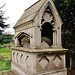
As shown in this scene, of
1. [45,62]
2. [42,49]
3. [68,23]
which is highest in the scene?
[68,23]

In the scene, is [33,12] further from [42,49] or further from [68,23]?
[68,23]

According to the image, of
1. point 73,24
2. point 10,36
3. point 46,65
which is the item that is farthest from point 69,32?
point 10,36

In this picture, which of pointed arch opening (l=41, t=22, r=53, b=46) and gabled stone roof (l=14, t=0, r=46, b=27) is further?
pointed arch opening (l=41, t=22, r=53, b=46)

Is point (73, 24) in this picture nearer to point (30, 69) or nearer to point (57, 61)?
point (57, 61)

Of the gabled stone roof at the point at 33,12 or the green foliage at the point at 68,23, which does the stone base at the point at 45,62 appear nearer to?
the gabled stone roof at the point at 33,12

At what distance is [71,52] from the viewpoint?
18.9ft

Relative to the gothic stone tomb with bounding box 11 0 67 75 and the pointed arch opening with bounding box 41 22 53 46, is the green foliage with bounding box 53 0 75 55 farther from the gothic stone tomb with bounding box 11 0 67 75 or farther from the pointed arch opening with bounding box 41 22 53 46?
the gothic stone tomb with bounding box 11 0 67 75

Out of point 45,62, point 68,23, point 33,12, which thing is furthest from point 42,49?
point 68,23

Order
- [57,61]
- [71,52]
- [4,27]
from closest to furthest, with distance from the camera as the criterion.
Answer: [57,61] < [71,52] < [4,27]

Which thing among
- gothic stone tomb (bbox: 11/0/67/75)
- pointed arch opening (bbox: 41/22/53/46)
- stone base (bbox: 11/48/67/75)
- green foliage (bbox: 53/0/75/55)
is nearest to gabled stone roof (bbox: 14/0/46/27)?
gothic stone tomb (bbox: 11/0/67/75)

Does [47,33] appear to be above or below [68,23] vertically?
below

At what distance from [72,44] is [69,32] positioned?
757 mm

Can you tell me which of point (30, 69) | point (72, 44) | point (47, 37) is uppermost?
point (47, 37)

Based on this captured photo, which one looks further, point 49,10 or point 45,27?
point 45,27
